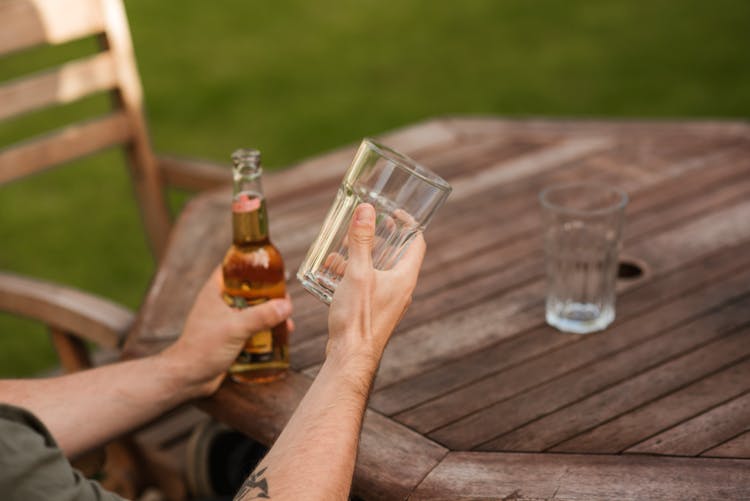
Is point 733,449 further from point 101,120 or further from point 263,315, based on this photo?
point 101,120

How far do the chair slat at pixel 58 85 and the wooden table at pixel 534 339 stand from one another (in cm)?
55

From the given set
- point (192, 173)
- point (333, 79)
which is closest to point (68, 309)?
point (192, 173)

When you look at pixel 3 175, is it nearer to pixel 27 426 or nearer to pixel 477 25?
pixel 27 426

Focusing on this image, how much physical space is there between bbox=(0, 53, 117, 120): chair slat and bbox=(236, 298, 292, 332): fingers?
116 centimetres

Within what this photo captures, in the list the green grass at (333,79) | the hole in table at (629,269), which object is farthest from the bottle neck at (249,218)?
the green grass at (333,79)

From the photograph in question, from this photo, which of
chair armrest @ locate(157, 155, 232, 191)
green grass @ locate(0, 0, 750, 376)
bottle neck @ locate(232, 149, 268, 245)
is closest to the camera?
bottle neck @ locate(232, 149, 268, 245)

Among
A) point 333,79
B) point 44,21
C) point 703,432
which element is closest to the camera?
point 703,432

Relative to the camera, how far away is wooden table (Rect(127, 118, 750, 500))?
1.19 metres

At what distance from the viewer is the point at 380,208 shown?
127 centimetres

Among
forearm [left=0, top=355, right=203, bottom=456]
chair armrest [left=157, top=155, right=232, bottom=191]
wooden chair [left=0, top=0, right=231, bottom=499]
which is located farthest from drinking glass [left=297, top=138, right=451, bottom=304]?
chair armrest [left=157, top=155, right=232, bottom=191]

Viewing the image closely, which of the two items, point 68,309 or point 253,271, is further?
point 68,309

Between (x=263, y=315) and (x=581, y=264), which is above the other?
(x=581, y=264)

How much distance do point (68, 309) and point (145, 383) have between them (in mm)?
383

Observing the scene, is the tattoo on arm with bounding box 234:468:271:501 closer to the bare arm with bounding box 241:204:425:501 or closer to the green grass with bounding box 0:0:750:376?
the bare arm with bounding box 241:204:425:501
